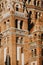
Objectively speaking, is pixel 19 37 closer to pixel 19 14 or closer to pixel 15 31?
pixel 15 31

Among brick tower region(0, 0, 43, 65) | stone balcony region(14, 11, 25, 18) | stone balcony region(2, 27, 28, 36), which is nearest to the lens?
brick tower region(0, 0, 43, 65)

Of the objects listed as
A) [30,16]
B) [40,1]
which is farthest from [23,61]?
[40,1]

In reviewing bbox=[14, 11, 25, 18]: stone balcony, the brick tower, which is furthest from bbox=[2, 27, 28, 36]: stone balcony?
bbox=[14, 11, 25, 18]: stone balcony

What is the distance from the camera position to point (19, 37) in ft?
255

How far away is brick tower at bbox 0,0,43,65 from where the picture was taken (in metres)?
75.6

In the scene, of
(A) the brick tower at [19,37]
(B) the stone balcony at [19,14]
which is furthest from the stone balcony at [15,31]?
(B) the stone balcony at [19,14]

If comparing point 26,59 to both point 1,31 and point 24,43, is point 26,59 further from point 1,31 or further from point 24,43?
point 1,31

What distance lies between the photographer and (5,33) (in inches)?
3088

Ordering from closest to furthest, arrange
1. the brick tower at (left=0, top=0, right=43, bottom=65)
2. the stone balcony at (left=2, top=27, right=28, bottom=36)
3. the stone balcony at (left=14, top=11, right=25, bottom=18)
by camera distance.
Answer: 1. the brick tower at (left=0, top=0, right=43, bottom=65)
2. the stone balcony at (left=2, top=27, right=28, bottom=36)
3. the stone balcony at (left=14, top=11, right=25, bottom=18)

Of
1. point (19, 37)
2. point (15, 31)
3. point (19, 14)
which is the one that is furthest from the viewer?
point (19, 14)

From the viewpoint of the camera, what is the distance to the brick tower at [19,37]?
248 feet

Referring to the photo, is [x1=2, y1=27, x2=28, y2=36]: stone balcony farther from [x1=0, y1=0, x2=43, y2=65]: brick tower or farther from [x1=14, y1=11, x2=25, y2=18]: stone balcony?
[x1=14, y1=11, x2=25, y2=18]: stone balcony

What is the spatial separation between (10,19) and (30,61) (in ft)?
32.8

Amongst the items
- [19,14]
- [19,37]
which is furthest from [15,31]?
[19,14]
